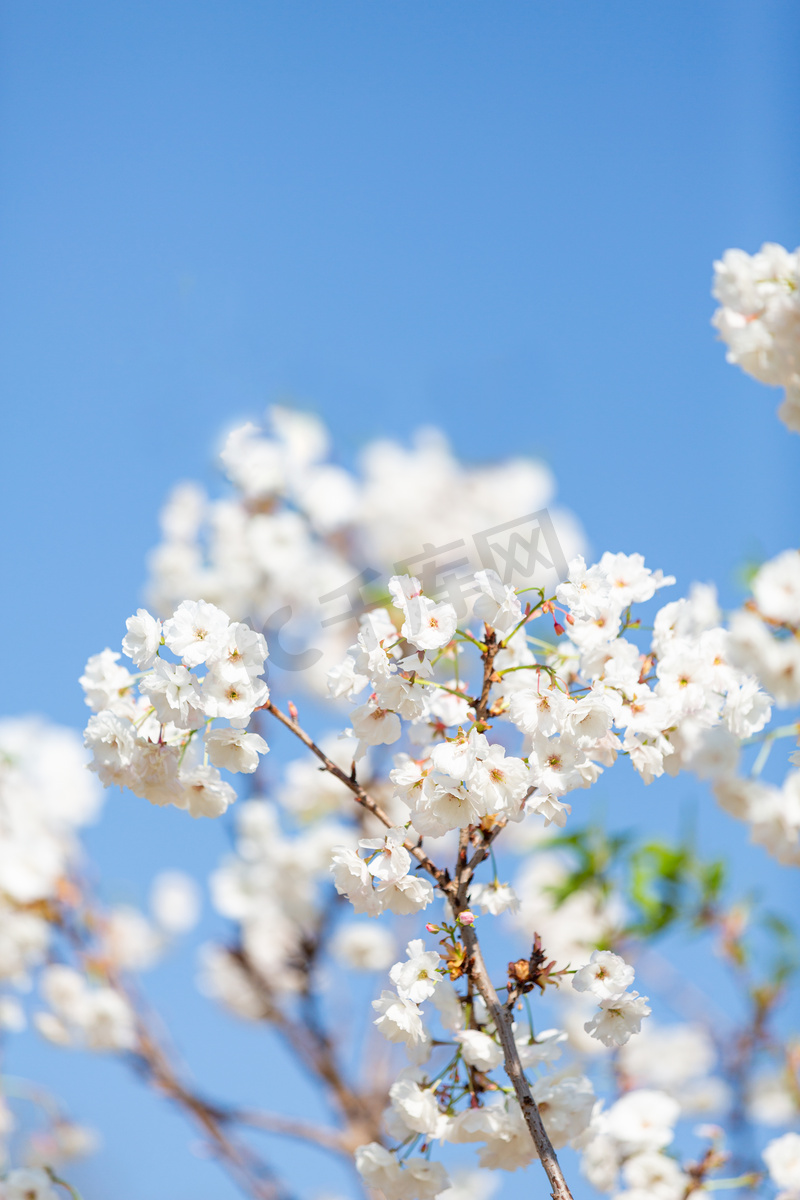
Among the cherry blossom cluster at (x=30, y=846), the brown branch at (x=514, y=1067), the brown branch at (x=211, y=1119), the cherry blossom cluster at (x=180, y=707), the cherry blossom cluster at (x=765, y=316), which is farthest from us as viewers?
the cherry blossom cluster at (x=30, y=846)

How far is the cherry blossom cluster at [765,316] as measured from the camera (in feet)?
7.10

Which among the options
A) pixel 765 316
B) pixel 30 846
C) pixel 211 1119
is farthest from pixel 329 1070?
pixel 765 316

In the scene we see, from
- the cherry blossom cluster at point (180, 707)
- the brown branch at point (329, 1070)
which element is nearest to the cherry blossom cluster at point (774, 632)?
the cherry blossom cluster at point (180, 707)

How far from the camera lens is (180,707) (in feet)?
5.37

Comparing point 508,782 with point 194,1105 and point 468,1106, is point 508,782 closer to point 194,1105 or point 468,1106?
point 468,1106

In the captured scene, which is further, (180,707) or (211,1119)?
(211,1119)

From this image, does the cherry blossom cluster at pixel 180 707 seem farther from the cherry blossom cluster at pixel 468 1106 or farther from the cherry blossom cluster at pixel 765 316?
the cherry blossom cluster at pixel 765 316

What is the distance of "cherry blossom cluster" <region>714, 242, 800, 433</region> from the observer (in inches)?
85.2

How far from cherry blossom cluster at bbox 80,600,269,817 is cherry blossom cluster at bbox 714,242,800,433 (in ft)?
4.81

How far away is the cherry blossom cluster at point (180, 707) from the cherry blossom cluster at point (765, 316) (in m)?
1.47

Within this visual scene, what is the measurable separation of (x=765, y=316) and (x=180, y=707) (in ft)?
5.54

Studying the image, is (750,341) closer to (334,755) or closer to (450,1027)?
(450,1027)

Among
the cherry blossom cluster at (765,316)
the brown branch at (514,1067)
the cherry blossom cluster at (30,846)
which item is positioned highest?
the cherry blossom cluster at (30,846)

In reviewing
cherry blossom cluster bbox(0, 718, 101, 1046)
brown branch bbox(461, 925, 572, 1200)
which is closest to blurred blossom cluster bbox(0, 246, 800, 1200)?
brown branch bbox(461, 925, 572, 1200)
